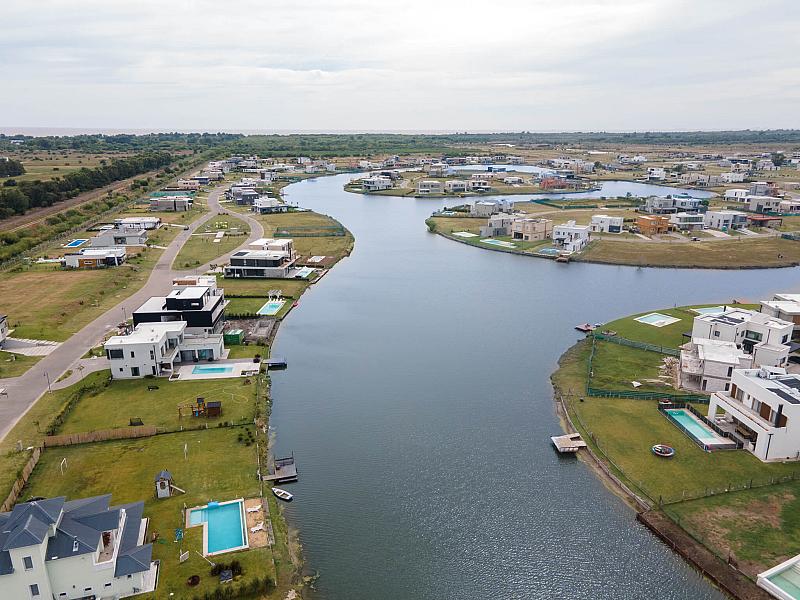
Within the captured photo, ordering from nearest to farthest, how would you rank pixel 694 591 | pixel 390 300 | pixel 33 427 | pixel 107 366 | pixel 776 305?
pixel 694 591, pixel 33 427, pixel 107 366, pixel 776 305, pixel 390 300

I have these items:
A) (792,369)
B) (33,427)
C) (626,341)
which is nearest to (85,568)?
(33,427)

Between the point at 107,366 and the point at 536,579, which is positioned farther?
the point at 107,366

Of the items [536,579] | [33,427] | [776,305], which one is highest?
[776,305]

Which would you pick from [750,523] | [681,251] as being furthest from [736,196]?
[750,523]

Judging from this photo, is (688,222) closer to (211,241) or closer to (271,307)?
(271,307)

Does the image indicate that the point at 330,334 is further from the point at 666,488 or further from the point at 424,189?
the point at 424,189

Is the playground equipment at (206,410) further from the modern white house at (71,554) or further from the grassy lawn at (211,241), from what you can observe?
the grassy lawn at (211,241)

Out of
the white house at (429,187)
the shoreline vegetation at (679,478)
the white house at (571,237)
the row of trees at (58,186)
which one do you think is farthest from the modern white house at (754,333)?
the row of trees at (58,186)
